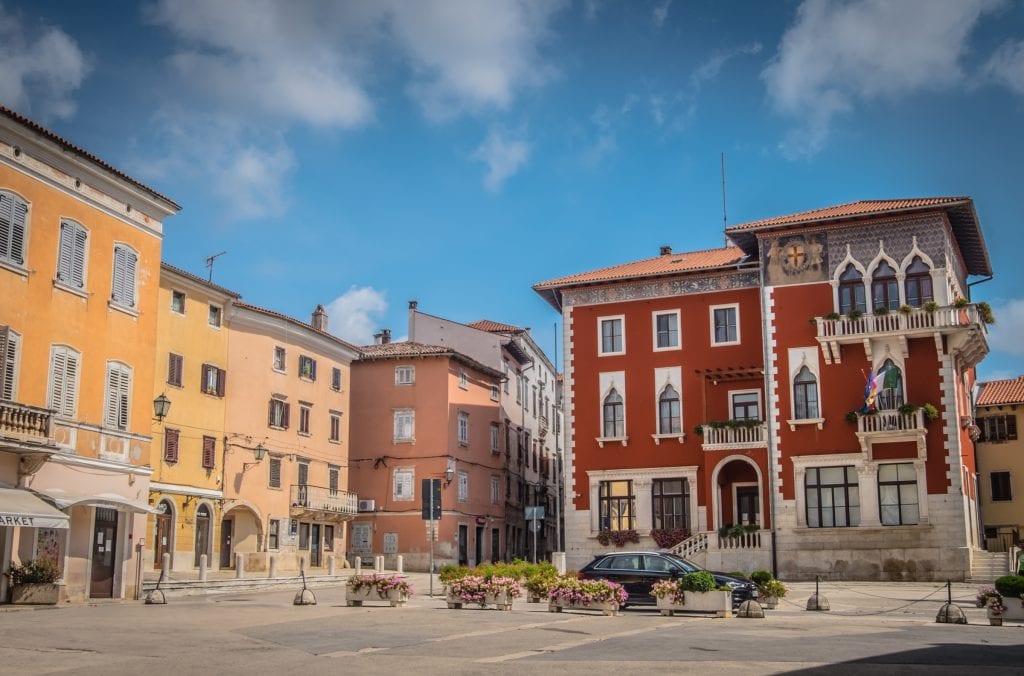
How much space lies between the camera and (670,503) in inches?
1764

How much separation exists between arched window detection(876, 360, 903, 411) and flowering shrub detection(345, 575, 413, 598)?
22889 millimetres

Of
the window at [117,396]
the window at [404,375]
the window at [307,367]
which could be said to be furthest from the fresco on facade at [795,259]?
the window at [117,396]

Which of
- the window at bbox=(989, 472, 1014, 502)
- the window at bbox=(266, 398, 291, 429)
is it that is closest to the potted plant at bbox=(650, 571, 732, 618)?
the window at bbox=(266, 398, 291, 429)

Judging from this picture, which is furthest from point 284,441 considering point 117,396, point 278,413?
point 117,396

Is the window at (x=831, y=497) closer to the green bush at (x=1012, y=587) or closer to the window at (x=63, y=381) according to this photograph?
the green bush at (x=1012, y=587)

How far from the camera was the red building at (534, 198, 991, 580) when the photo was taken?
132 feet

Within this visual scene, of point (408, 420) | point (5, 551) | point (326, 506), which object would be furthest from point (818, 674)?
point (408, 420)

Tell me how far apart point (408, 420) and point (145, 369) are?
87.0ft

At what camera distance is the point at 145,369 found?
102 ft

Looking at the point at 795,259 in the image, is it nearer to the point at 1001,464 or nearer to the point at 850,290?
the point at 850,290

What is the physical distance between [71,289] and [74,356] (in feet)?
5.71

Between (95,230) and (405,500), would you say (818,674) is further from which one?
(405,500)

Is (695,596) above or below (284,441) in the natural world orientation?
below

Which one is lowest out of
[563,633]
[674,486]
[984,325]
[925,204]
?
[563,633]
